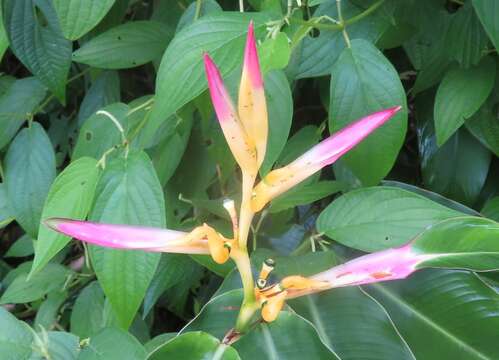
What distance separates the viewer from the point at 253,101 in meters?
0.37

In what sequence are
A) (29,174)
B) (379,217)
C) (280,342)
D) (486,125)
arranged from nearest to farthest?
(280,342), (379,217), (486,125), (29,174)

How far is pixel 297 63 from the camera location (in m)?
0.65

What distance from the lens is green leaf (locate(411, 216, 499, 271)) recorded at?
42cm

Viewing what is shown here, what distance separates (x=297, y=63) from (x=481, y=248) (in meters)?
0.30

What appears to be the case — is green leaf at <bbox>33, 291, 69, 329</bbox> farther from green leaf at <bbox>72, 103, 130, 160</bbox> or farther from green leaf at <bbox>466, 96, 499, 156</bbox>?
green leaf at <bbox>466, 96, 499, 156</bbox>

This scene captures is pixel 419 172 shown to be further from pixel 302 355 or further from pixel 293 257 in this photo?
pixel 302 355

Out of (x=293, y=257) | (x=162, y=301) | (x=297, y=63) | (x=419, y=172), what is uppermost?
(x=297, y=63)

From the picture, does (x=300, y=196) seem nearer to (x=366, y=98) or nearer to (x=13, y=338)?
(x=366, y=98)

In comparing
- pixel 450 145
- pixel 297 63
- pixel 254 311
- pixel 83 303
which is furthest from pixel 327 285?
pixel 83 303

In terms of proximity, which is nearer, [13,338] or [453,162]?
[13,338]

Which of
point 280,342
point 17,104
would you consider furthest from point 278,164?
point 17,104

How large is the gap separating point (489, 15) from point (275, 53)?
0.63 feet

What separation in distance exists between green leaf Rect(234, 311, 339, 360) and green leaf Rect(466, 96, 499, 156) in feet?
1.17

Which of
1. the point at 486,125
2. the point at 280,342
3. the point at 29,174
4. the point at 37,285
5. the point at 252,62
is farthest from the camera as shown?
the point at 37,285
